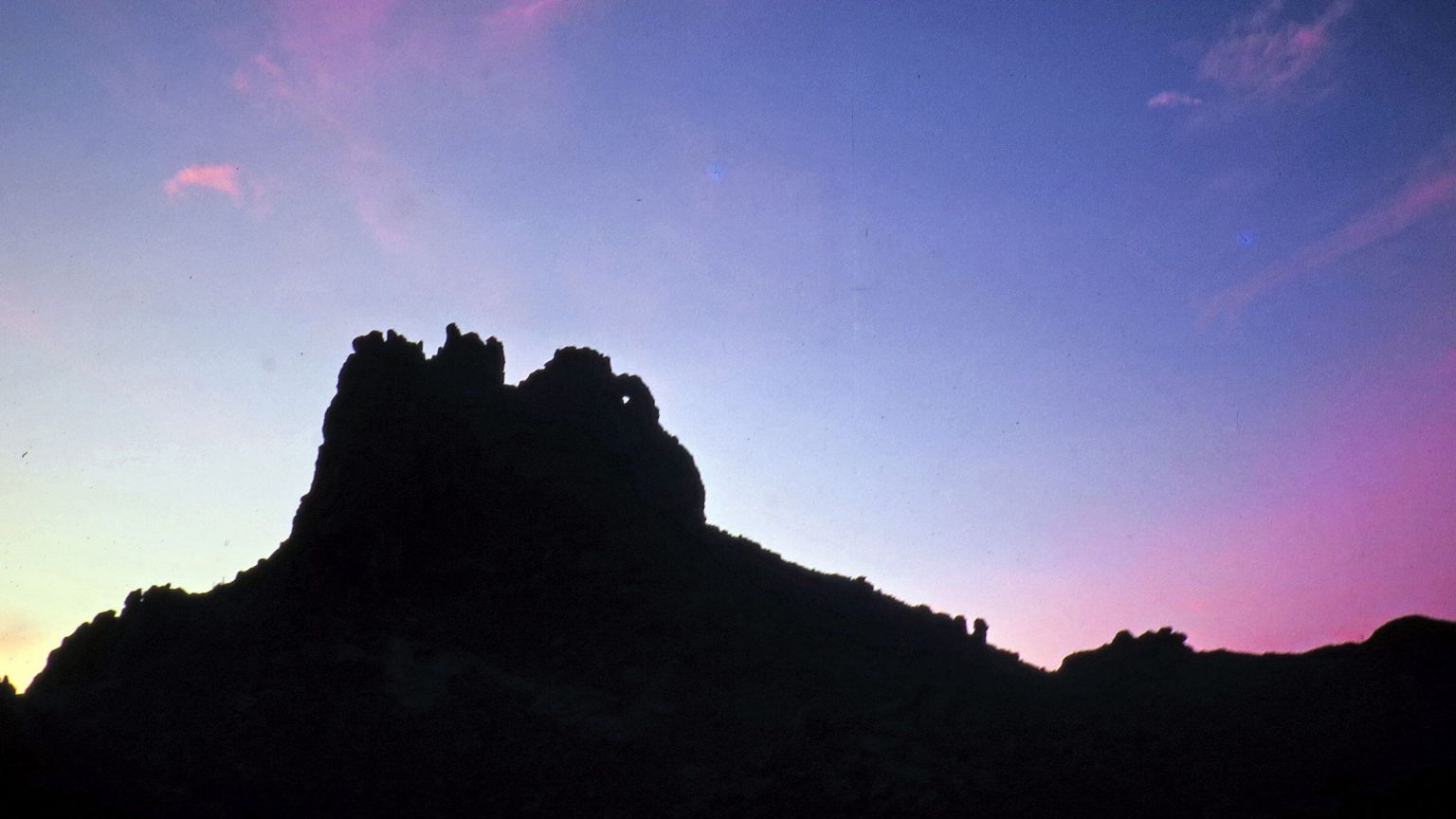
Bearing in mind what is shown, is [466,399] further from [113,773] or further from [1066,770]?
[1066,770]

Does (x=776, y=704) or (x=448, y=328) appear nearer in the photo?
(x=776, y=704)

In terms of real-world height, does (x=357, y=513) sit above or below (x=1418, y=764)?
above

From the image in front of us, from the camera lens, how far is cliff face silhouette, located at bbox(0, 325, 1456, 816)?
50.7 meters

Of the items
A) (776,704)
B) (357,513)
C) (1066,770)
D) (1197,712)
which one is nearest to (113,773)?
(357,513)

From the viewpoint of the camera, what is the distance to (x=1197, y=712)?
56125 millimetres

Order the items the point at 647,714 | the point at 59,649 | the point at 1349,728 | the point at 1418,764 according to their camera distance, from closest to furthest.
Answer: the point at 1418,764, the point at 1349,728, the point at 647,714, the point at 59,649

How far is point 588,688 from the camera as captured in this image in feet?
209

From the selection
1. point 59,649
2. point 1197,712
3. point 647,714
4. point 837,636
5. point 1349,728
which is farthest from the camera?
point 837,636

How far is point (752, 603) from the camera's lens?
73.8m

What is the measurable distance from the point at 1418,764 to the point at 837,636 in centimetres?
3555

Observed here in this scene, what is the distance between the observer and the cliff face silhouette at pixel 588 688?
50719mm

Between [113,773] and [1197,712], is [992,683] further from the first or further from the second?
[113,773]

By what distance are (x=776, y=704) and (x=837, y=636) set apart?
11383 millimetres

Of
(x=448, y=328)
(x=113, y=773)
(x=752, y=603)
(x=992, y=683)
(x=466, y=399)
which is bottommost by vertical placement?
(x=113, y=773)
